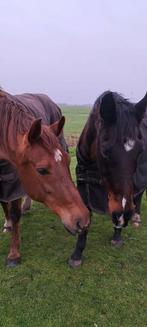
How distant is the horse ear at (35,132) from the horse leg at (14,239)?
1555mm

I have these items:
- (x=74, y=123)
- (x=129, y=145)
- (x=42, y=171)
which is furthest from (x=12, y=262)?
(x=74, y=123)

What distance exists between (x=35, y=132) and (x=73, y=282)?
1992 millimetres

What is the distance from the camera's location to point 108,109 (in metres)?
3.86

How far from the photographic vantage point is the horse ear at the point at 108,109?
152 inches

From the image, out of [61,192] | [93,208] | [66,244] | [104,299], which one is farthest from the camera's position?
[66,244]

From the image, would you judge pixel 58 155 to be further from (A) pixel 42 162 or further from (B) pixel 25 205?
(B) pixel 25 205

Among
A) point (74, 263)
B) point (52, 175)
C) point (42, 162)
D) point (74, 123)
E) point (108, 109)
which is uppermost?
point (108, 109)

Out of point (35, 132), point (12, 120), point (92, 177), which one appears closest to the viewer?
point (35, 132)

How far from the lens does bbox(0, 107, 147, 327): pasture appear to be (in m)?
3.94

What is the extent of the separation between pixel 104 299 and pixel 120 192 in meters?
1.28

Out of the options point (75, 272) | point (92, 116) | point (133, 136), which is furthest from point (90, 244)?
point (133, 136)

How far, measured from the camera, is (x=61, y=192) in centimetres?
359

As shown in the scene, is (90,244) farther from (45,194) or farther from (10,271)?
(45,194)

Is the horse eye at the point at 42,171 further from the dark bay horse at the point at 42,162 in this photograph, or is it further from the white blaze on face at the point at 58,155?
the white blaze on face at the point at 58,155
